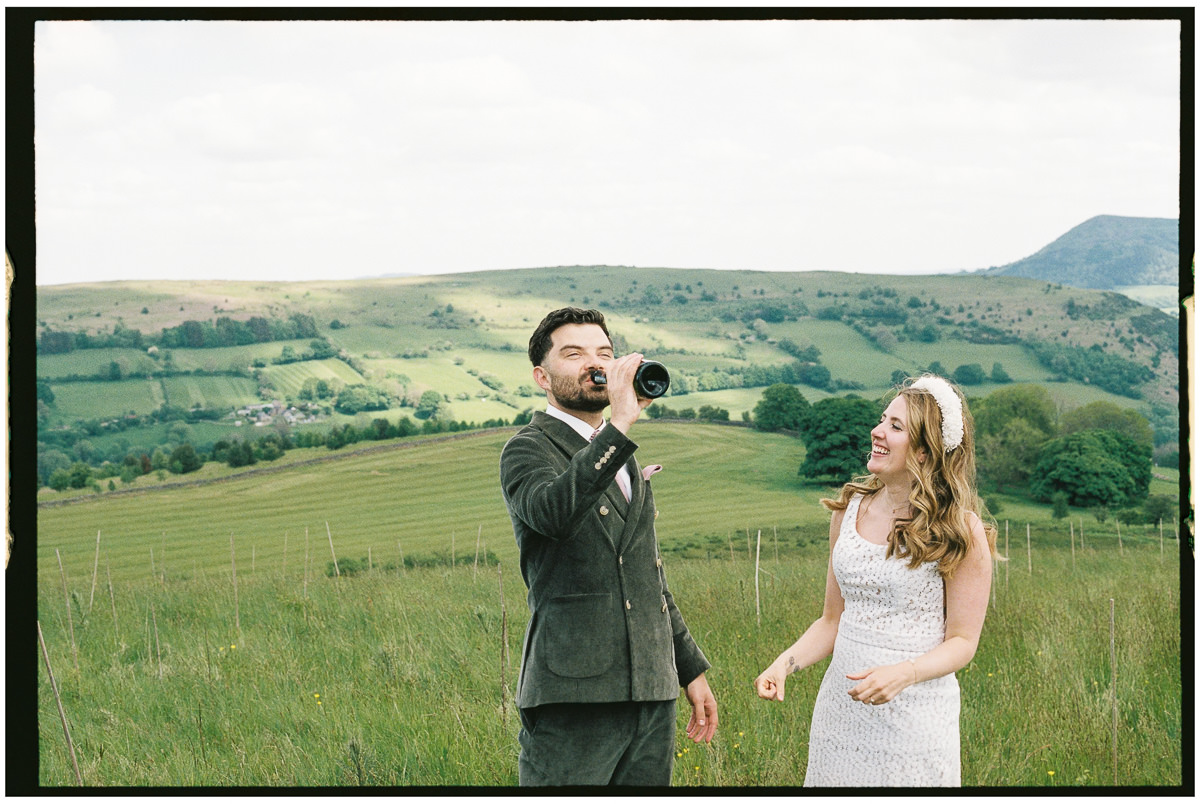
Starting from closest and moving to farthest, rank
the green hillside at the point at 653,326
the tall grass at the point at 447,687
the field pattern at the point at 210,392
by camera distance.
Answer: the tall grass at the point at 447,687
the green hillside at the point at 653,326
the field pattern at the point at 210,392

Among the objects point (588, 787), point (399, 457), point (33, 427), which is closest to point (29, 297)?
point (33, 427)

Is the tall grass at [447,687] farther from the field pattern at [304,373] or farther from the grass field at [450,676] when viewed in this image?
the field pattern at [304,373]

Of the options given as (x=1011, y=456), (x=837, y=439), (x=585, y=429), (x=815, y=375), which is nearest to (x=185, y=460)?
(x=837, y=439)

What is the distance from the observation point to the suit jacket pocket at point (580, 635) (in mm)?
2857

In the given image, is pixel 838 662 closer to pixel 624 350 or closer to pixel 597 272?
pixel 624 350

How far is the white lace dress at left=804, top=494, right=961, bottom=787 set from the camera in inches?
116

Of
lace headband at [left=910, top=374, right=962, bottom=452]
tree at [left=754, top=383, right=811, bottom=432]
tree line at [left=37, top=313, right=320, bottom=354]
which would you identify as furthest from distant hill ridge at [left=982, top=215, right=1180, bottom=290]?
tree line at [left=37, top=313, right=320, bottom=354]

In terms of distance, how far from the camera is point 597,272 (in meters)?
33.6

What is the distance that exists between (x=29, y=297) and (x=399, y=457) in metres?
19.3

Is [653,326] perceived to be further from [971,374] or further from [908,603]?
[908,603]

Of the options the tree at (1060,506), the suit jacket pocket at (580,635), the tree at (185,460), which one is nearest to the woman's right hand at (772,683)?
the suit jacket pocket at (580,635)

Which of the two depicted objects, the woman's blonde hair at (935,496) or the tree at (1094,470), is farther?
the tree at (1094,470)

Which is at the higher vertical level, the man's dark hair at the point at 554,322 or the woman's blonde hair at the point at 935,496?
the man's dark hair at the point at 554,322

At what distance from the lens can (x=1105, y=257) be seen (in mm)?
12547
